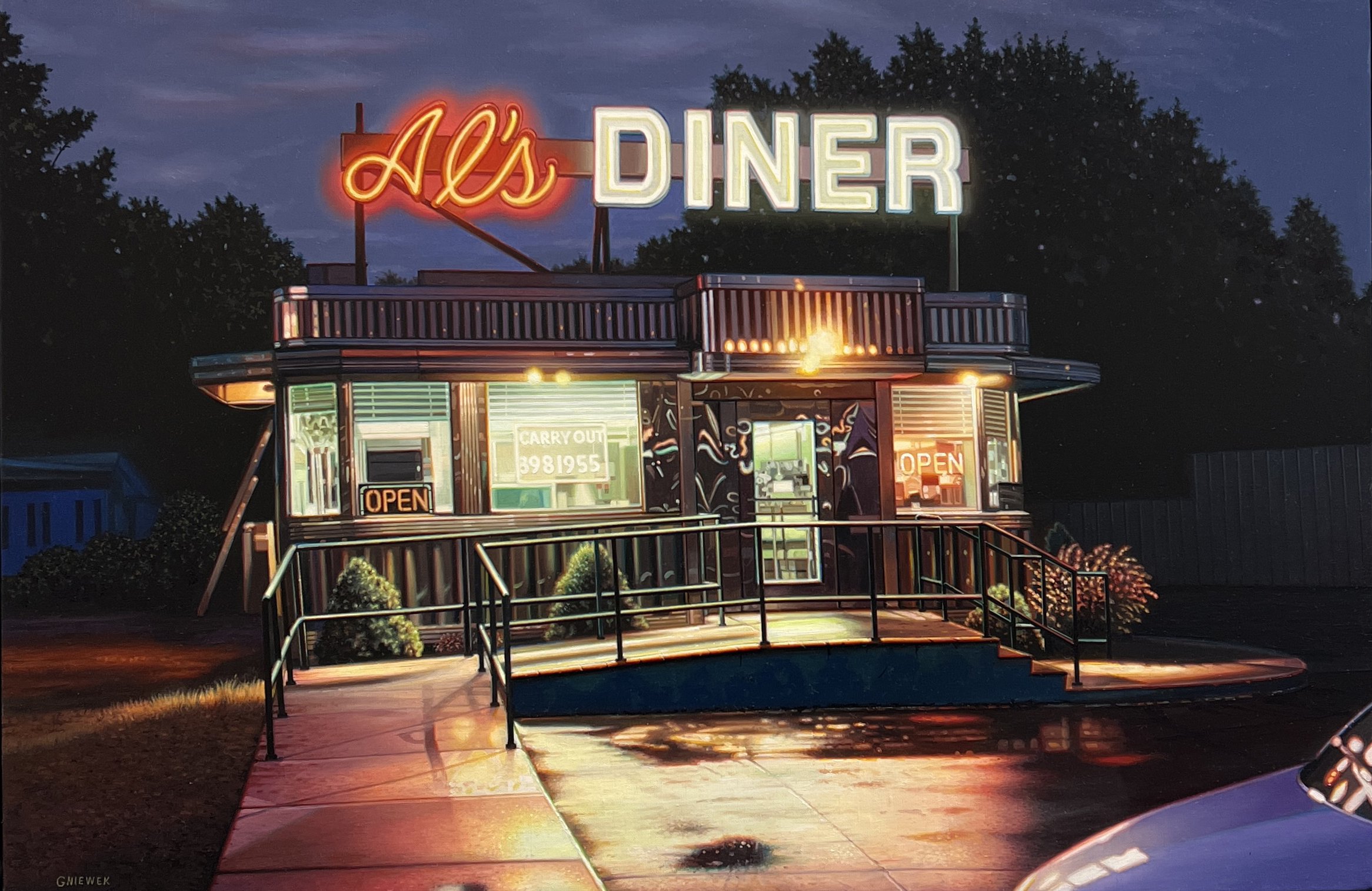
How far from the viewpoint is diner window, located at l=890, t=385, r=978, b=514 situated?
17391 mm

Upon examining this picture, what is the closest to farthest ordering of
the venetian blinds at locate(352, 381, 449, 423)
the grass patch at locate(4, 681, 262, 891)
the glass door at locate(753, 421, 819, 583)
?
the grass patch at locate(4, 681, 262, 891)
the venetian blinds at locate(352, 381, 449, 423)
the glass door at locate(753, 421, 819, 583)

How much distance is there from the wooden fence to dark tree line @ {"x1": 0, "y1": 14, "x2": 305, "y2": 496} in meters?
24.9

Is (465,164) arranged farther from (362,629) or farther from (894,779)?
(894,779)

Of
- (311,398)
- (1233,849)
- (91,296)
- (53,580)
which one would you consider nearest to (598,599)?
(311,398)

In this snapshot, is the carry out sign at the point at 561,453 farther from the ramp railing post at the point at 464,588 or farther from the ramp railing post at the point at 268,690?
the ramp railing post at the point at 268,690

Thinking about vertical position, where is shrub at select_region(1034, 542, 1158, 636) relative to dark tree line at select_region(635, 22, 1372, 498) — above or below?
below

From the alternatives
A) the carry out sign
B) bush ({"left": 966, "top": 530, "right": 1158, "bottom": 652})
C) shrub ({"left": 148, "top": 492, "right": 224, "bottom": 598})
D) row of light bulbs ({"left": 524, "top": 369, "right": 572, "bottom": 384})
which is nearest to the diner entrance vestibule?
the carry out sign

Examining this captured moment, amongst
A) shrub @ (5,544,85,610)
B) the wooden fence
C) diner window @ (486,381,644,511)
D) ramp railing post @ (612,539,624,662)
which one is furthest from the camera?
shrub @ (5,544,85,610)

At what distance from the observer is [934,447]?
17.6 metres

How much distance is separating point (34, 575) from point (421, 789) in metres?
24.1

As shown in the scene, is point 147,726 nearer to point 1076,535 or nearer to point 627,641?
point 627,641

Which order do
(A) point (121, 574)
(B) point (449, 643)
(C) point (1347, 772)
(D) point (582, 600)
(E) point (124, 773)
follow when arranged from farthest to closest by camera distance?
(A) point (121, 574)
(B) point (449, 643)
(D) point (582, 600)
(E) point (124, 773)
(C) point (1347, 772)

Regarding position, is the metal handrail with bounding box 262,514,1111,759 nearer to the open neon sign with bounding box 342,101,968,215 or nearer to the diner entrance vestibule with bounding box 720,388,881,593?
the diner entrance vestibule with bounding box 720,388,881,593

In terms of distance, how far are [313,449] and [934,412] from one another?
302 inches
